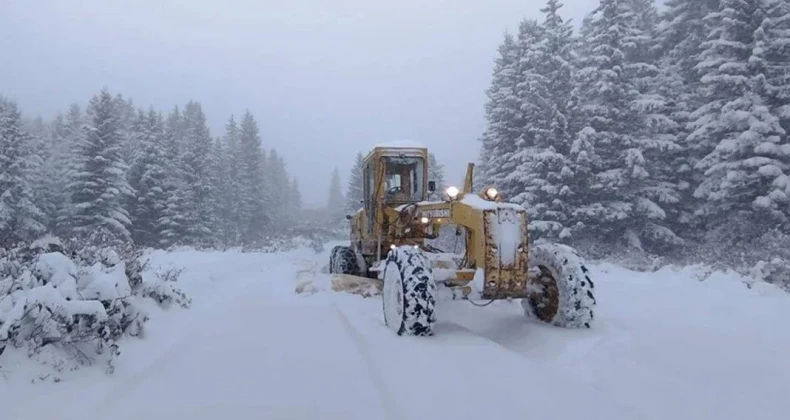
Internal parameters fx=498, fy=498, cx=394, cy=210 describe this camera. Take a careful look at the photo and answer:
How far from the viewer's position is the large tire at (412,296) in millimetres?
5609

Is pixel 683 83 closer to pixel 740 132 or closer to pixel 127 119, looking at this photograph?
pixel 740 132

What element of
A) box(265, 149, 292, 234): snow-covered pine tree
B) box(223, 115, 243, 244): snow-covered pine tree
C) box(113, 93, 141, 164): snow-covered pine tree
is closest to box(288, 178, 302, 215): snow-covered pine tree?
box(265, 149, 292, 234): snow-covered pine tree

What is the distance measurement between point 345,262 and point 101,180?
→ 23.1 m

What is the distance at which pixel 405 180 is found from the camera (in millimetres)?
10516

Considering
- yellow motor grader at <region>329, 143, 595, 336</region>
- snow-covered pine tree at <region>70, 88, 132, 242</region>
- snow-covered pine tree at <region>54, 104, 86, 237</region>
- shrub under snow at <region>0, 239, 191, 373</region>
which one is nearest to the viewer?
shrub under snow at <region>0, 239, 191, 373</region>

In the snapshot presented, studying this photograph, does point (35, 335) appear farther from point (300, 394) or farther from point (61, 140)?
point (61, 140)

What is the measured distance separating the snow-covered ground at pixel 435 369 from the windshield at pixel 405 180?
3652 millimetres

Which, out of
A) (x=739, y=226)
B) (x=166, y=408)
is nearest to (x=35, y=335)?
(x=166, y=408)

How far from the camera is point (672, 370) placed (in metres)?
4.40

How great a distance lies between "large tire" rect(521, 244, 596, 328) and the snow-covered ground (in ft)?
0.68

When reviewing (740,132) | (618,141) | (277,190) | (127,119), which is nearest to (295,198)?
(277,190)

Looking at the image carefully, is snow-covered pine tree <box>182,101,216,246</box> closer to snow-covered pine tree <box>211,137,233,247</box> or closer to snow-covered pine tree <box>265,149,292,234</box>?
snow-covered pine tree <box>211,137,233,247</box>

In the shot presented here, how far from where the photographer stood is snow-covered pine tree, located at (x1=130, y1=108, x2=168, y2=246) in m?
32.6

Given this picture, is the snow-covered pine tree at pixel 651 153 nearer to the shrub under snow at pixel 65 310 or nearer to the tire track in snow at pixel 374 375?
the tire track in snow at pixel 374 375
